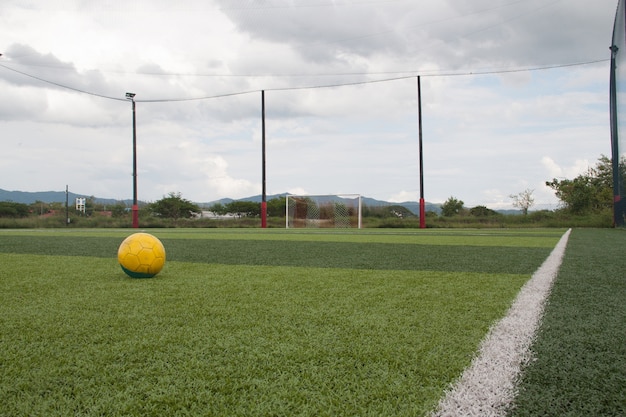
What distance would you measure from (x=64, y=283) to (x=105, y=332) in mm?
2211

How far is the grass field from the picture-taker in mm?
1643

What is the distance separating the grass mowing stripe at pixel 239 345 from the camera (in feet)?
5.37

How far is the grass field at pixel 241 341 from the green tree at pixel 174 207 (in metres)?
Answer: 35.2

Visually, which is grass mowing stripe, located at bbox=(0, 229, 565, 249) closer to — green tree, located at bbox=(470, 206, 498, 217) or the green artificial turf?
the green artificial turf

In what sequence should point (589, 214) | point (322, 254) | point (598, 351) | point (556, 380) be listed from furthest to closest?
point (589, 214) → point (322, 254) → point (598, 351) → point (556, 380)

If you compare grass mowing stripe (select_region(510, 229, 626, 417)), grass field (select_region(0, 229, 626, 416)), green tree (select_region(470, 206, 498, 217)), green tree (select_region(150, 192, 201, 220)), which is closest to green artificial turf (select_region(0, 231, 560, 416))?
grass field (select_region(0, 229, 626, 416))

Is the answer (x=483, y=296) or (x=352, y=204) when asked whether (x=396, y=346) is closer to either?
(x=483, y=296)

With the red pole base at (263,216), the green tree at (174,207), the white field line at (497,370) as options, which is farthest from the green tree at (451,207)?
the white field line at (497,370)

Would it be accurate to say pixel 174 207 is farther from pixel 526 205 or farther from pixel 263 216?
pixel 526 205

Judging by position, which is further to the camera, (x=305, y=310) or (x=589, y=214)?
(x=589, y=214)

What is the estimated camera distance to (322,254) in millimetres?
7395

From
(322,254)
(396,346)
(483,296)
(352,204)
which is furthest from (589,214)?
(396,346)

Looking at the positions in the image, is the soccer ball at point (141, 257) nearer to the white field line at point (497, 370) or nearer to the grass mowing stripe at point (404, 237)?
the white field line at point (497, 370)

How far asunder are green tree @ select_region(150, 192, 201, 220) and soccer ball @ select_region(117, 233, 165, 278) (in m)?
35.3
